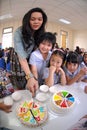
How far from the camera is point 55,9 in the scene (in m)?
0.39

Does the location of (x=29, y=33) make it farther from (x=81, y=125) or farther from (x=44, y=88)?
(x=81, y=125)

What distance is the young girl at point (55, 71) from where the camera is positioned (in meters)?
0.46

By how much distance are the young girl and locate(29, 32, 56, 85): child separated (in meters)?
0.01

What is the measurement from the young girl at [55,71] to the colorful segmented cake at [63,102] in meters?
0.05

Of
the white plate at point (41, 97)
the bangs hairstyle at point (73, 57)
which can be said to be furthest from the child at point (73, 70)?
the white plate at point (41, 97)

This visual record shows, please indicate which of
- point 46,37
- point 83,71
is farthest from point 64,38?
point 83,71

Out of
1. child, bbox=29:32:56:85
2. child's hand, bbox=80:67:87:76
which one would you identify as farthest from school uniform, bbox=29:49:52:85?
child's hand, bbox=80:67:87:76

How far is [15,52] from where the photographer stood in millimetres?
411

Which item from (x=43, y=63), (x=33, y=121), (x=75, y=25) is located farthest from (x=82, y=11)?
(x=33, y=121)

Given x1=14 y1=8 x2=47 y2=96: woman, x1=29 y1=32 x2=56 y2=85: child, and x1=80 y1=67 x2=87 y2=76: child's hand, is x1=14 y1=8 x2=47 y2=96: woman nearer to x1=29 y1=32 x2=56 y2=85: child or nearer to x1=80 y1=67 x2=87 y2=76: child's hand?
x1=29 y1=32 x2=56 y2=85: child

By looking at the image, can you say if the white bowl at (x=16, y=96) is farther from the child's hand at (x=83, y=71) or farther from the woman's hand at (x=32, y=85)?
the child's hand at (x=83, y=71)

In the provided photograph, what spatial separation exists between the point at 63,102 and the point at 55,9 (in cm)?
20

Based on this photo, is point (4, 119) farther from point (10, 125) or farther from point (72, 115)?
point (72, 115)

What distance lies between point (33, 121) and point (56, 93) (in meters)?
0.09
